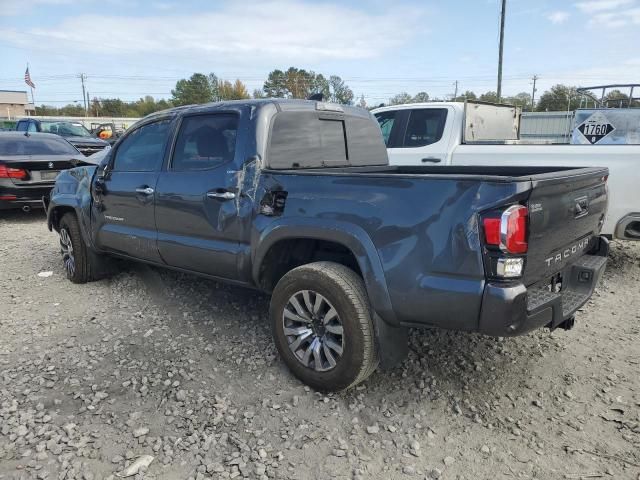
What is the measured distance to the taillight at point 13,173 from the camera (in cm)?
834

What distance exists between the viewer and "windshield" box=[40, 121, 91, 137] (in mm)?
16047

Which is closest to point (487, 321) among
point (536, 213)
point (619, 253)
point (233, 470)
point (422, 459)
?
point (536, 213)

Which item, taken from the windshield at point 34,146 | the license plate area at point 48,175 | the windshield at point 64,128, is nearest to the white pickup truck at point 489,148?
the license plate area at point 48,175

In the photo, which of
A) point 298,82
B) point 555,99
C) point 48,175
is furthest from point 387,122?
point 298,82

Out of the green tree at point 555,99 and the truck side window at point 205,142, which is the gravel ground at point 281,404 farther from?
the green tree at point 555,99

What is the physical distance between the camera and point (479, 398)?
3.11m

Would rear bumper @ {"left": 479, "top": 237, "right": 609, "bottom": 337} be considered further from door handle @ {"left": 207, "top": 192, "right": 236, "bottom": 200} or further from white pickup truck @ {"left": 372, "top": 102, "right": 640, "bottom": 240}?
white pickup truck @ {"left": 372, "top": 102, "right": 640, "bottom": 240}

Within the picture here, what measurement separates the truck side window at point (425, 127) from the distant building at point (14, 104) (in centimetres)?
8684

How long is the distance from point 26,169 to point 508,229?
28.1 ft

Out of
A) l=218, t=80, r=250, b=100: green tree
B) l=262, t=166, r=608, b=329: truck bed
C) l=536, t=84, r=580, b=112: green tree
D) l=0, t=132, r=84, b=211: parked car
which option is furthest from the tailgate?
l=218, t=80, r=250, b=100: green tree

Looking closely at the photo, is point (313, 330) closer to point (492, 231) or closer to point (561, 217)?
point (492, 231)

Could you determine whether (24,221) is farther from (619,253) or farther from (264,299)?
(619,253)

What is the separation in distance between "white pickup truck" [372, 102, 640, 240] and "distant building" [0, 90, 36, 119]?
285 ft

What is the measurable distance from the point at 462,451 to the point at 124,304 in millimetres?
3371
